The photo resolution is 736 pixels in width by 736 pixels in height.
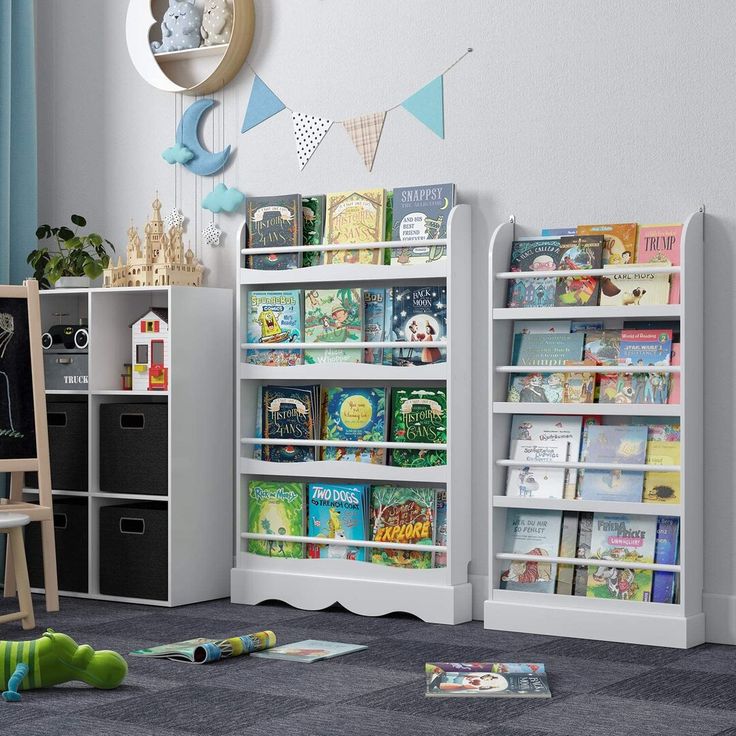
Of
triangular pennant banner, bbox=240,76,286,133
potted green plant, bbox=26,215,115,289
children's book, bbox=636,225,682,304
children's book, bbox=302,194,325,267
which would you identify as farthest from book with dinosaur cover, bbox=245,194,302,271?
children's book, bbox=636,225,682,304

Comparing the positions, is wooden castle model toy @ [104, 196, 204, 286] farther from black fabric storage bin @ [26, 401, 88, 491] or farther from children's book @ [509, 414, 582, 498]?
children's book @ [509, 414, 582, 498]

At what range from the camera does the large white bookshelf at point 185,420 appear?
12.0ft

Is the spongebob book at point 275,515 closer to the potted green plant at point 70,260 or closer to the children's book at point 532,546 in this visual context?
the children's book at point 532,546

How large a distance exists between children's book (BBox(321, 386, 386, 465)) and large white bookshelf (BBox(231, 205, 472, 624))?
44mm

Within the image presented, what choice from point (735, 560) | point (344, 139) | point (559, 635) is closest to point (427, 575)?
point (559, 635)

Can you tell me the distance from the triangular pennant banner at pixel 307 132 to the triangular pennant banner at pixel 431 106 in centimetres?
32

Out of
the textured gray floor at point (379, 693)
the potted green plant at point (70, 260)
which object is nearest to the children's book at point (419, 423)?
the textured gray floor at point (379, 693)

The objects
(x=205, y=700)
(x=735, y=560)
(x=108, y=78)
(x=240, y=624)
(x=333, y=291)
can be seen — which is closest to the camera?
(x=205, y=700)

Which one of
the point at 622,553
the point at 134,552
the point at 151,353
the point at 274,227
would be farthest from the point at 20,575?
the point at 622,553

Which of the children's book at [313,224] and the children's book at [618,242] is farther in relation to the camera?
the children's book at [313,224]

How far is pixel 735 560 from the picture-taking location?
10.4ft

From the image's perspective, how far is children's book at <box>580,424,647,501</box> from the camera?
10.5 ft

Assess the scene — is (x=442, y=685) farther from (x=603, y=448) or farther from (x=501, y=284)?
(x=501, y=284)

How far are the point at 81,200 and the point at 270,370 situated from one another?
114 cm
